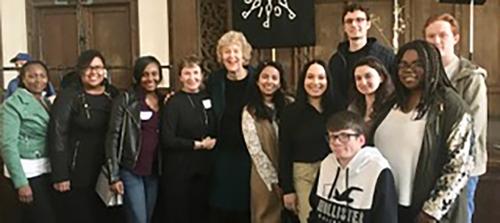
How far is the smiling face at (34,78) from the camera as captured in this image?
A: 3500 millimetres

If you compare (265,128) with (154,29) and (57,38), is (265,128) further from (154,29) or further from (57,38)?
(57,38)

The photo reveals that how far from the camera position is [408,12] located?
5973 millimetres

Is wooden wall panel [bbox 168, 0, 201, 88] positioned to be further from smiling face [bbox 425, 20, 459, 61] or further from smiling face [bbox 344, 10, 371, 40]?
smiling face [bbox 425, 20, 459, 61]

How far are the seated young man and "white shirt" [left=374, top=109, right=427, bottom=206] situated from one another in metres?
0.04

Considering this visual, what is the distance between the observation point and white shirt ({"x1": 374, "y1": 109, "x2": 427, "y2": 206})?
7.95 ft

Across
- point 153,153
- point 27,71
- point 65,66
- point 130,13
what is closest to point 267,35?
point 153,153

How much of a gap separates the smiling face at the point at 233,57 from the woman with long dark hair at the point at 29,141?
3.21 feet

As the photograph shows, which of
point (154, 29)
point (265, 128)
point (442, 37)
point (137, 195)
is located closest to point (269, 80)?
point (265, 128)

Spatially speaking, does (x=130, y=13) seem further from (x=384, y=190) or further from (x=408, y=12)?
(x=384, y=190)

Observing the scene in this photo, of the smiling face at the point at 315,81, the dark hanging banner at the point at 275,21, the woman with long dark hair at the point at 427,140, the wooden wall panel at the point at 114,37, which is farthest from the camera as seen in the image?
the wooden wall panel at the point at 114,37

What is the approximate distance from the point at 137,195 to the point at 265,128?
2.64 feet

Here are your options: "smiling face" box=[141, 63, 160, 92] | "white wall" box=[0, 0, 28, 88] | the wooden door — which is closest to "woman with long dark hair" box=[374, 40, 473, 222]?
"smiling face" box=[141, 63, 160, 92]

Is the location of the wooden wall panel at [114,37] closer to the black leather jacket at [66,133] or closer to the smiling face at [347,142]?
the black leather jacket at [66,133]

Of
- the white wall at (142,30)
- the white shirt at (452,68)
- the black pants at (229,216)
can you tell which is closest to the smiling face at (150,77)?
the black pants at (229,216)
